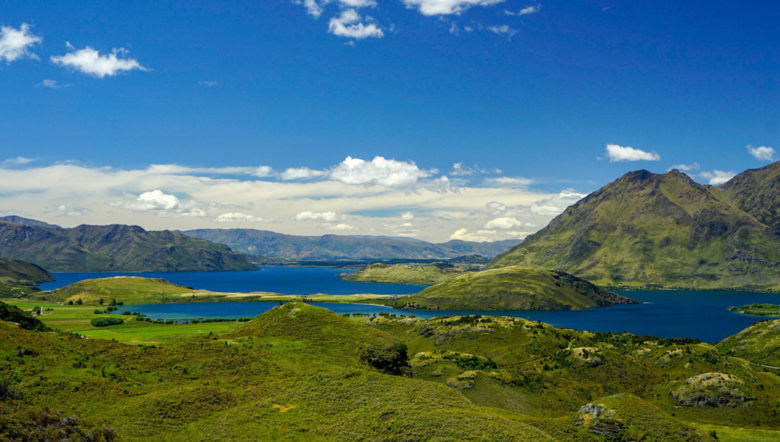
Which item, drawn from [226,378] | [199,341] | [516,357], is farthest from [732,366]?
[199,341]

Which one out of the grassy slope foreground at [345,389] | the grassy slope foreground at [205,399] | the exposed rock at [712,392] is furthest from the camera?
the exposed rock at [712,392]

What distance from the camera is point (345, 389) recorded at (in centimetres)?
7600

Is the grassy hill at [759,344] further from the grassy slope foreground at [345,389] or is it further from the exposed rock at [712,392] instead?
the exposed rock at [712,392]

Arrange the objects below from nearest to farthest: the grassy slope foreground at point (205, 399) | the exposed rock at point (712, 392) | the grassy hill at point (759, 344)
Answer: the grassy slope foreground at point (205, 399), the exposed rock at point (712, 392), the grassy hill at point (759, 344)

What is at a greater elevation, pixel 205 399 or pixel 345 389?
pixel 345 389

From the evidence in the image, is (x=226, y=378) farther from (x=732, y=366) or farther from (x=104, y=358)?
(x=732, y=366)

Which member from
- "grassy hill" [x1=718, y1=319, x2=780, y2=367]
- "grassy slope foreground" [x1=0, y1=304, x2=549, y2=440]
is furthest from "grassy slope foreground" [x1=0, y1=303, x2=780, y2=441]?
"grassy hill" [x1=718, y1=319, x2=780, y2=367]

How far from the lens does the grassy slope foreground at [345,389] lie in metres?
63.0

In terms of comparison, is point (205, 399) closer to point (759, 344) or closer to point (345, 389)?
point (345, 389)

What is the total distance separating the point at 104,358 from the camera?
285ft

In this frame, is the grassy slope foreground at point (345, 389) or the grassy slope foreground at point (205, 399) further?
the grassy slope foreground at point (345, 389)

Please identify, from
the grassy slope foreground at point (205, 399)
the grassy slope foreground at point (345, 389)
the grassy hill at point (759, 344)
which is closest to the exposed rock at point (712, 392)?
the grassy slope foreground at point (345, 389)

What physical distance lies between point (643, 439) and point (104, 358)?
97.4m

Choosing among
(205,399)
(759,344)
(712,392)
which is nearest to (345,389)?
(205,399)
